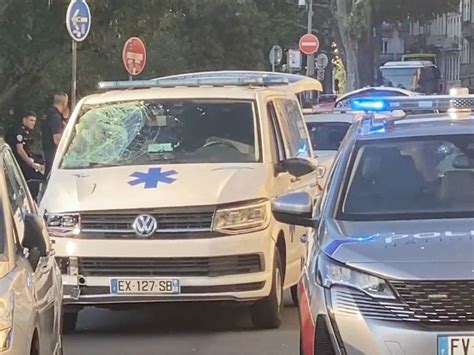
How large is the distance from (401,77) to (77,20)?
98.4 ft

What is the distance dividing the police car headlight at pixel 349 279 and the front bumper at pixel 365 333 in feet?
0.16

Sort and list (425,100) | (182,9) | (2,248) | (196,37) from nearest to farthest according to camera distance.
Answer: (2,248) → (425,100) → (182,9) → (196,37)

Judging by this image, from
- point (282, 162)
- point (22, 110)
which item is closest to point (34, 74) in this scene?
point (22, 110)

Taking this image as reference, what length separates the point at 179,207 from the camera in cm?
990

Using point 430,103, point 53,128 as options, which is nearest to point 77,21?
point 53,128

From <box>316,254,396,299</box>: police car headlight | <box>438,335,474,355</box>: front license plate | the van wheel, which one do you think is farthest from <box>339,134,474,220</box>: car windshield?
the van wheel

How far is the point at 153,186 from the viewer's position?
10125 millimetres

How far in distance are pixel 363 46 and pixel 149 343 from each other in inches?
1712

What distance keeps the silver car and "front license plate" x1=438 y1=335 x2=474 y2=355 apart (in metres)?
1.91

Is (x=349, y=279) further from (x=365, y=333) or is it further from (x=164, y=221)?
(x=164, y=221)

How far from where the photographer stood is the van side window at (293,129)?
11516 mm

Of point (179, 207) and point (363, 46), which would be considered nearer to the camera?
point (179, 207)

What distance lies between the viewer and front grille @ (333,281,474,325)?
605 cm

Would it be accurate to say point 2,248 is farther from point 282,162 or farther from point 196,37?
point 196,37
